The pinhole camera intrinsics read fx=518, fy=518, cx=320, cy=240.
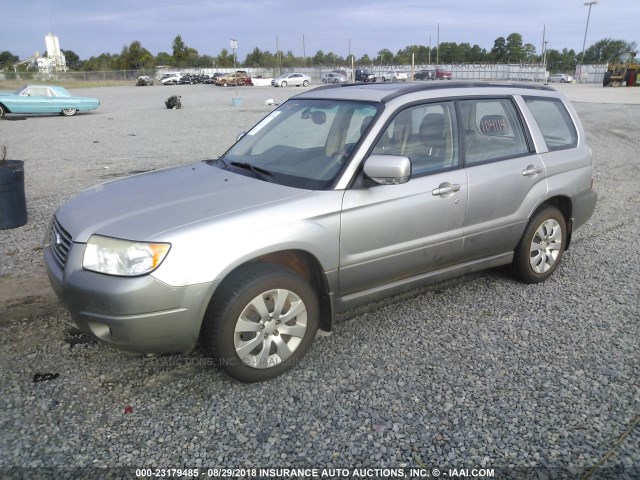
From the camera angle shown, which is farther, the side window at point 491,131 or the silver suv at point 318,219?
the side window at point 491,131

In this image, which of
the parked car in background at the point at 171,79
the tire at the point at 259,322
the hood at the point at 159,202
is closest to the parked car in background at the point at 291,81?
the parked car in background at the point at 171,79

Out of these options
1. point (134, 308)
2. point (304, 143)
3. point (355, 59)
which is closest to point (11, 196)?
point (304, 143)

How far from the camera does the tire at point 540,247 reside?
4.68 m

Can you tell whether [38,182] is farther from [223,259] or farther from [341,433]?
[341,433]

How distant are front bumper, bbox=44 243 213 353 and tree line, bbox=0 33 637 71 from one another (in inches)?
3367

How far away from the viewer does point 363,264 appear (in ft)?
11.8

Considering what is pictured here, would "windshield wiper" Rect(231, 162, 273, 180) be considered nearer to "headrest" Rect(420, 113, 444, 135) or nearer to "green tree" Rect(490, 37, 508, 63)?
"headrest" Rect(420, 113, 444, 135)

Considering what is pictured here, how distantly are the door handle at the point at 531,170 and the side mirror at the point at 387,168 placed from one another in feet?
5.21

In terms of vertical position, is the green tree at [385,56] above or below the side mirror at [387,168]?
above

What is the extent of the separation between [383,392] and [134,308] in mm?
1570

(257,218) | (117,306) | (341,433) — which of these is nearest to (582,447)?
(341,433)

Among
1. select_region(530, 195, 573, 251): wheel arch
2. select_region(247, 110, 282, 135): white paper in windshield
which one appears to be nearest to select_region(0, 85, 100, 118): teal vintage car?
select_region(247, 110, 282, 135): white paper in windshield

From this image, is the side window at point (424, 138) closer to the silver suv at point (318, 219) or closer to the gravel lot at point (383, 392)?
the silver suv at point (318, 219)

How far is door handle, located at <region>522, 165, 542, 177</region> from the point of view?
14.7 ft
